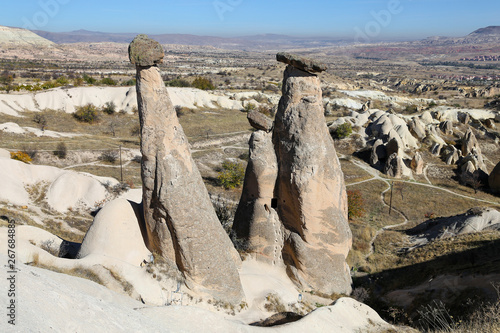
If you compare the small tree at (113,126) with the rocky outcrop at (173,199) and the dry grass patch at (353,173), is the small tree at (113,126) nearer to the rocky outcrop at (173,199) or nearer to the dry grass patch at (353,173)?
the dry grass patch at (353,173)

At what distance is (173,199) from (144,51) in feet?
12.8

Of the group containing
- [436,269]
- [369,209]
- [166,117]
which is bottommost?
[369,209]

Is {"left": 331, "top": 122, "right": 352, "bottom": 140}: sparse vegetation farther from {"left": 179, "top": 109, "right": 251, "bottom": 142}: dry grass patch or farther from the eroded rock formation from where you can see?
the eroded rock formation

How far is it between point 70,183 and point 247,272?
14299mm

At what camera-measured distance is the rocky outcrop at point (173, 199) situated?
30.7 feet

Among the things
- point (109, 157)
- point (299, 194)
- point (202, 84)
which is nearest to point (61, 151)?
point (109, 157)

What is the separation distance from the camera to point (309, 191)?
11.5 m

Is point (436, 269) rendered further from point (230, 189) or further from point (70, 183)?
point (70, 183)

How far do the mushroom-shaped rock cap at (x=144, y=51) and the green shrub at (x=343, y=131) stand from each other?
3870 cm

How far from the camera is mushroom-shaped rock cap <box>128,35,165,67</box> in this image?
877cm

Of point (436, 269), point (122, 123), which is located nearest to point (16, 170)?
point (436, 269)

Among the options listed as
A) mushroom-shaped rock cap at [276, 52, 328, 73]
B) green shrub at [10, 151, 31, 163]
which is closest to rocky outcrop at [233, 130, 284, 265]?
mushroom-shaped rock cap at [276, 52, 328, 73]

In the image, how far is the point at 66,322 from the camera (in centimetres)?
592

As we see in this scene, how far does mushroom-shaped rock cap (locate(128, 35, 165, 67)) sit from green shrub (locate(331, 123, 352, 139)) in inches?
1523
